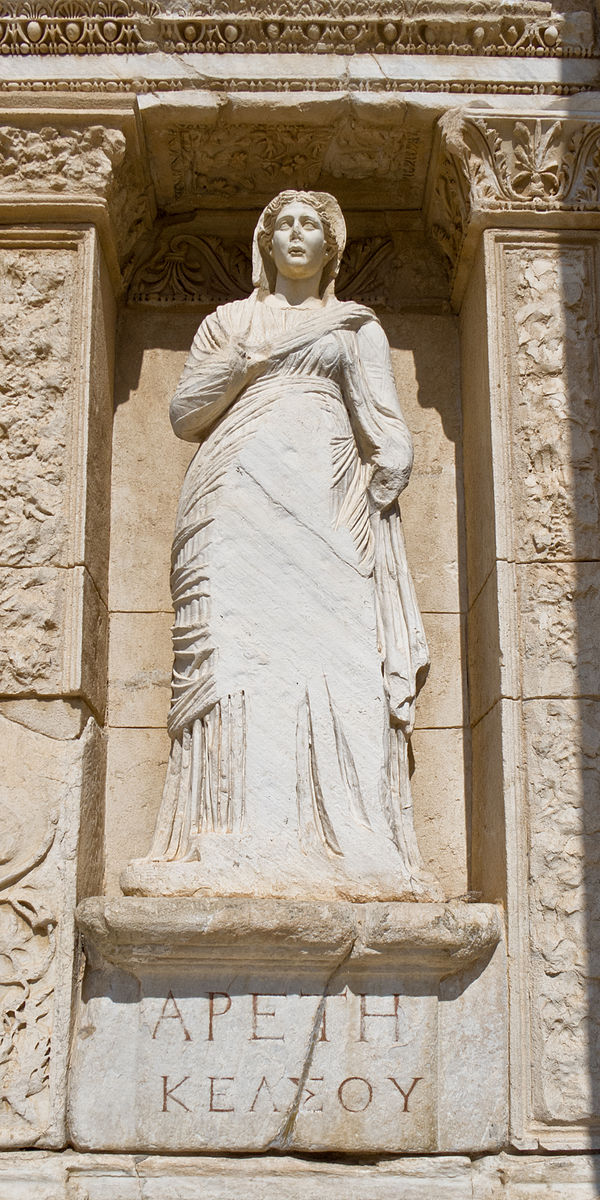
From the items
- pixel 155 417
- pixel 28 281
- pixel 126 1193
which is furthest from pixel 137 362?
pixel 126 1193

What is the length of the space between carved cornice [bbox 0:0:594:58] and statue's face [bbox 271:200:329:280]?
2.16ft

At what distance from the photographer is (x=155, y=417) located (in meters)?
6.08

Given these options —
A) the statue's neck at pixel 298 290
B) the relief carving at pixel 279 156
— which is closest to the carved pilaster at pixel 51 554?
the relief carving at pixel 279 156

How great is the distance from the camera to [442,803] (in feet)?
18.4

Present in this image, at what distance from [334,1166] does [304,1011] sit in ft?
1.60

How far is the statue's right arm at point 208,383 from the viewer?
17.5 feet

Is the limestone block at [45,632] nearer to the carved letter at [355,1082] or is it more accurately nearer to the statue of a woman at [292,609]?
the statue of a woman at [292,609]

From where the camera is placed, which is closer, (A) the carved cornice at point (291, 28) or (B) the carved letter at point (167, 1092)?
(B) the carved letter at point (167, 1092)

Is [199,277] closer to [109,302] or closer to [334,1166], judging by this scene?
[109,302]

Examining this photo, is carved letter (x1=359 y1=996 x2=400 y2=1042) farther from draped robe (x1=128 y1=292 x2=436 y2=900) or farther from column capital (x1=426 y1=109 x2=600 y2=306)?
column capital (x1=426 y1=109 x2=600 y2=306)

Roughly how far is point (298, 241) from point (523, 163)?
92 cm

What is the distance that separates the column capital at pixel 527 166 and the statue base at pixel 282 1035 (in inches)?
104

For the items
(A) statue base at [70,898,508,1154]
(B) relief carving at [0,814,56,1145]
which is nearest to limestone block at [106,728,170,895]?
(B) relief carving at [0,814,56,1145]

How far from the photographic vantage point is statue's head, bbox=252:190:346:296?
18.3ft
